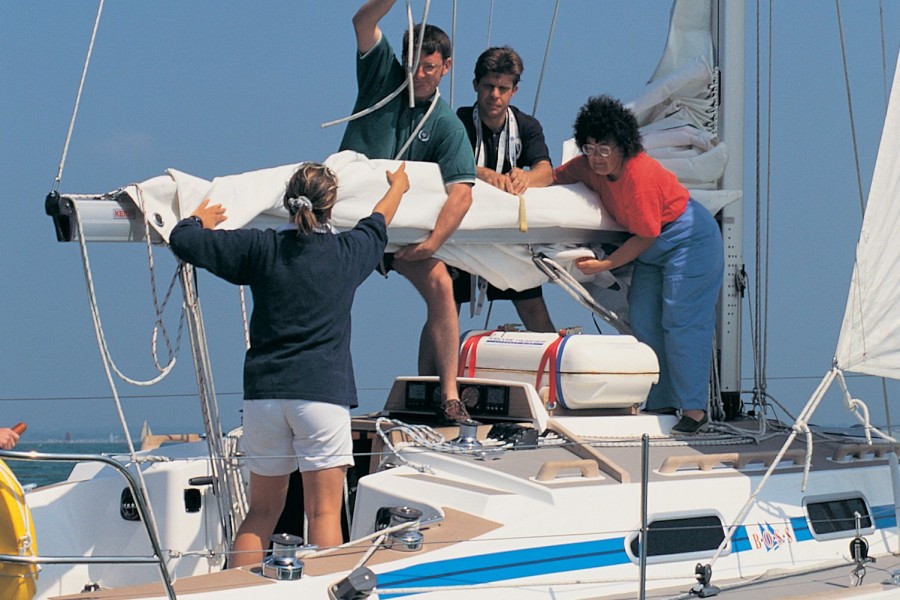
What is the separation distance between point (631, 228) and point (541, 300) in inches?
33.8

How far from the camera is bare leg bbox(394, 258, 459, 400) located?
5.28 metres

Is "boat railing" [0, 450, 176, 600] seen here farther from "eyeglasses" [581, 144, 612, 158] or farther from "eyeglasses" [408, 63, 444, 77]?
"eyeglasses" [581, 144, 612, 158]

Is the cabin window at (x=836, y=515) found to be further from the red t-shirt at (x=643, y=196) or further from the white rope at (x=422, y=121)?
the white rope at (x=422, y=121)

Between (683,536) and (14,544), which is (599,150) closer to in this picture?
(683,536)

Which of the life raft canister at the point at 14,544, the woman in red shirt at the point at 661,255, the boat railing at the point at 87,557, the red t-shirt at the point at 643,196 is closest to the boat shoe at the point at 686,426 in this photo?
the woman in red shirt at the point at 661,255

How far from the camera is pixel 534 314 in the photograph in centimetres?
663

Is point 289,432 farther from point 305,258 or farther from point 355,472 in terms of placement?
point 355,472

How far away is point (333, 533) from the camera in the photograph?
405 centimetres

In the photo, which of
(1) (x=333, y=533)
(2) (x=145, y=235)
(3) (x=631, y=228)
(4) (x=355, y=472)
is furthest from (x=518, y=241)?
(1) (x=333, y=533)

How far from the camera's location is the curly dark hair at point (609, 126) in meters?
5.74

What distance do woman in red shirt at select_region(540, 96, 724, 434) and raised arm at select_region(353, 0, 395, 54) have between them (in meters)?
1.07

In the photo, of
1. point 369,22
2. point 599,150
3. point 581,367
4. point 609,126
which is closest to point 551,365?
point 581,367

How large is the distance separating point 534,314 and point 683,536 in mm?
2419

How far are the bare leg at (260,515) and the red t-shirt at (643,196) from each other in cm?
238
